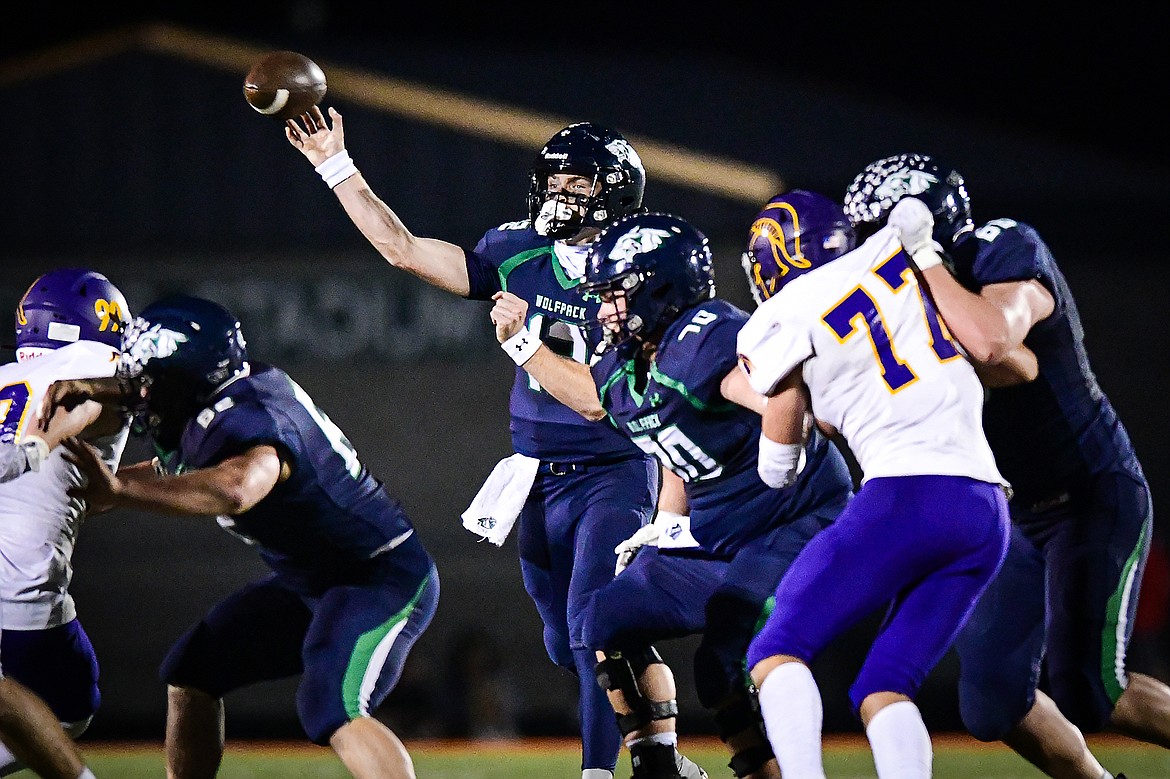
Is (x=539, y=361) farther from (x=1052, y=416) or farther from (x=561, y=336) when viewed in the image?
(x=1052, y=416)

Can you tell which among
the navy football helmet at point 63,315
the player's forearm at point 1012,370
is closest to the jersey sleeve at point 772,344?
the player's forearm at point 1012,370

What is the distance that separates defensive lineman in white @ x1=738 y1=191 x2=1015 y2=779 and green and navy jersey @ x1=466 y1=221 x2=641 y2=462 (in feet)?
4.39

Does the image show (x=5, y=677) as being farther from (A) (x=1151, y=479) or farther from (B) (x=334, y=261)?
(A) (x=1151, y=479)

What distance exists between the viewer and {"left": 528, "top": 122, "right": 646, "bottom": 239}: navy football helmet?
523cm

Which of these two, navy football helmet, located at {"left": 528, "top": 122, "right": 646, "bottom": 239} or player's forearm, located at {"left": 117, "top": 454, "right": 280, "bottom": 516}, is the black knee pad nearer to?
player's forearm, located at {"left": 117, "top": 454, "right": 280, "bottom": 516}

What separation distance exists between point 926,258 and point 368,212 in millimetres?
2246

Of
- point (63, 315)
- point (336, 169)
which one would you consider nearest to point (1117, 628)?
point (336, 169)

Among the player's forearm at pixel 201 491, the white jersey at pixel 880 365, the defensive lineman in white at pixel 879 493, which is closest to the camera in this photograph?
the defensive lineman in white at pixel 879 493

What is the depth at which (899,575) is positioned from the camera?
3.62 m

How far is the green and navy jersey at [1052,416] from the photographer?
14.2ft

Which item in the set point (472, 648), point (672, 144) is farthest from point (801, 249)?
point (672, 144)


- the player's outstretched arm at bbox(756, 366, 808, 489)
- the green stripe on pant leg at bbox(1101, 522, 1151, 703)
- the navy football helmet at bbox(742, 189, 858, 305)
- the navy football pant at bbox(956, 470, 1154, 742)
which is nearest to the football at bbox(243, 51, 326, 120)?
the navy football helmet at bbox(742, 189, 858, 305)

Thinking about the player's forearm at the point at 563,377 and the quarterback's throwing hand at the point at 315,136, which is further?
the quarterback's throwing hand at the point at 315,136

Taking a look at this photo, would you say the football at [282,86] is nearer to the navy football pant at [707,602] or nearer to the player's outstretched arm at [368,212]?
the player's outstretched arm at [368,212]
